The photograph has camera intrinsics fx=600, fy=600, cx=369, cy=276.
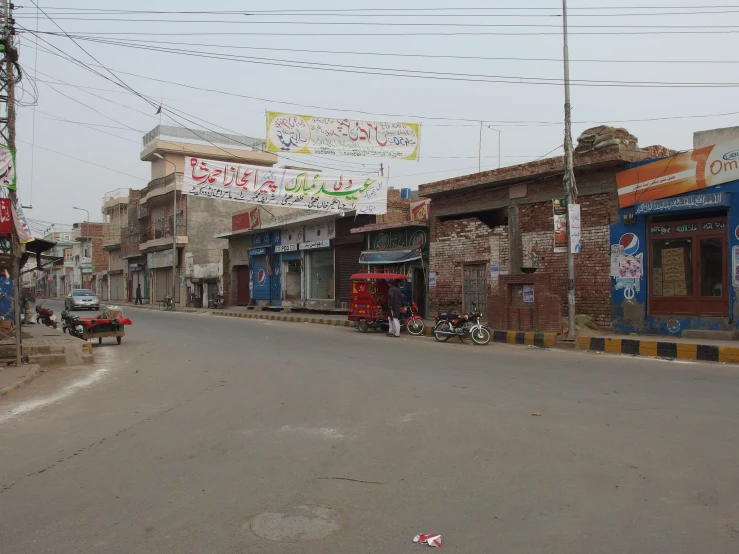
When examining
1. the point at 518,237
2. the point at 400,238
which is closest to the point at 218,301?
the point at 400,238

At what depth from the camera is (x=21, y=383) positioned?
33.9ft

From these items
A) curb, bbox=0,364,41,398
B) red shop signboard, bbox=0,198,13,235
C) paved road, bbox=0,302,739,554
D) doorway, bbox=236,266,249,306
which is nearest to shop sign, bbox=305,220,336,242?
doorway, bbox=236,266,249,306

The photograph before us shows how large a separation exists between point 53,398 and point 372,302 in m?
Result: 12.6

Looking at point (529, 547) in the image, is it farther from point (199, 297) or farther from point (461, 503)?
point (199, 297)

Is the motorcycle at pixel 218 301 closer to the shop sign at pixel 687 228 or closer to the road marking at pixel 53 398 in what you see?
the road marking at pixel 53 398

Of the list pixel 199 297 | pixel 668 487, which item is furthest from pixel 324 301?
pixel 668 487

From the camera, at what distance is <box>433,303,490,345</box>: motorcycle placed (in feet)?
55.1

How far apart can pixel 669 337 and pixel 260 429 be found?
41.2 feet

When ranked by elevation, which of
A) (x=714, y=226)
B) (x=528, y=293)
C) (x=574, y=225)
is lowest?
(x=528, y=293)

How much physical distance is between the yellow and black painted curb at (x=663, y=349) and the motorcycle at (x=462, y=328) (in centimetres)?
258

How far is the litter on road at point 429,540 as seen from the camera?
370 centimetres

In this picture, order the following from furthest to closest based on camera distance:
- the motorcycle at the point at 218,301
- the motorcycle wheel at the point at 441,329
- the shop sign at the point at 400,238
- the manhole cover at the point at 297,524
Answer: the motorcycle at the point at 218,301, the shop sign at the point at 400,238, the motorcycle wheel at the point at 441,329, the manhole cover at the point at 297,524

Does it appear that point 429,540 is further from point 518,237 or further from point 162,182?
point 162,182

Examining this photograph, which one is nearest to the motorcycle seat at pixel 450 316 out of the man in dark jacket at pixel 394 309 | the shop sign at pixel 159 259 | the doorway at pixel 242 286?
the man in dark jacket at pixel 394 309
